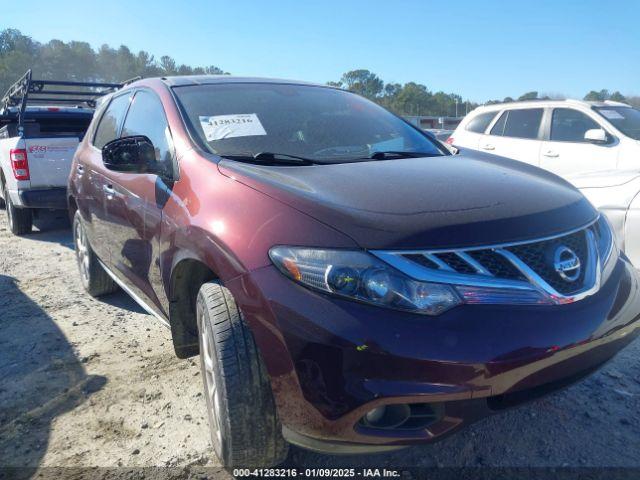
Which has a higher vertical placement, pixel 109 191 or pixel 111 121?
pixel 111 121

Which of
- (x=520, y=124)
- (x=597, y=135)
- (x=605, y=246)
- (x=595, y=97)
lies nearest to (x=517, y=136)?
(x=520, y=124)

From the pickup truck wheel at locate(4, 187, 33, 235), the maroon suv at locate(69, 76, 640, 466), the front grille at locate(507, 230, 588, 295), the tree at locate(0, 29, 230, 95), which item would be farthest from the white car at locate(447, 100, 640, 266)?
the tree at locate(0, 29, 230, 95)

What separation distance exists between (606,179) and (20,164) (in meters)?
6.18

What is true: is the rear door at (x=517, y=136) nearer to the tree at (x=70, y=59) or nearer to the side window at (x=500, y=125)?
the side window at (x=500, y=125)

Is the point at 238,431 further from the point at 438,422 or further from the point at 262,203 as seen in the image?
the point at 262,203

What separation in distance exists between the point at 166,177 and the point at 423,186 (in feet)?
3.92

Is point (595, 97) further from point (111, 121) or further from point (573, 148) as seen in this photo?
point (111, 121)

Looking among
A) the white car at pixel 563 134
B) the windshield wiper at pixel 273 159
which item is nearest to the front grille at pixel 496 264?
the windshield wiper at pixel 273 159

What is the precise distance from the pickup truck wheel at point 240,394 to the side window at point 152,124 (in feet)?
3.04

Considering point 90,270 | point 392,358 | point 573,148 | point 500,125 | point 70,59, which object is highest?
point 70,59

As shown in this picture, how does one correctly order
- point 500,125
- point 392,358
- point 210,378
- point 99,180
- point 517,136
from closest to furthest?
point 392,358, point 210,378, point 99,180, point 517,136, point 500,125

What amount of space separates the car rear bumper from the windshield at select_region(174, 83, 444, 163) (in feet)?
13.7

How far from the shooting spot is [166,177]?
8.16 feet

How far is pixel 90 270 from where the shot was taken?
4.18m
